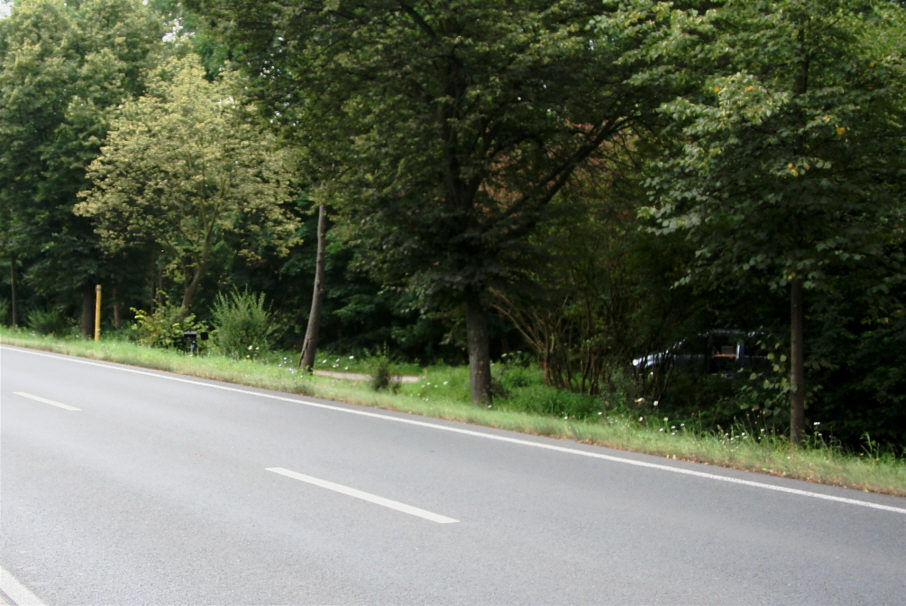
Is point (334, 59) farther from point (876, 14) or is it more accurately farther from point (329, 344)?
point (329, 344)

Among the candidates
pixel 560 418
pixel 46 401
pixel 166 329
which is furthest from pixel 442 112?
pixel 166 329

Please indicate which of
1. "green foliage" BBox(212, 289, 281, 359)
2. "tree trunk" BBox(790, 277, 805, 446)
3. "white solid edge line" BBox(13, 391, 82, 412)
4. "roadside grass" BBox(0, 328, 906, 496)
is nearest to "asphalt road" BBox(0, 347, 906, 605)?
"roadside grass" BBox(0, 328, 906, 496)

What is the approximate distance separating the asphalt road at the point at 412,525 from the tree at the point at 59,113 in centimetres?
2798

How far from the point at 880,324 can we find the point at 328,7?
1052cm

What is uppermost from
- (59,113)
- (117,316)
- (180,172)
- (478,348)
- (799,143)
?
(59,113)

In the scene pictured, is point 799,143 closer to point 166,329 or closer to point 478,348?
point 478,348

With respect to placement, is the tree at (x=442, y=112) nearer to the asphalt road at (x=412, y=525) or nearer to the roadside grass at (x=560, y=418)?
the roadside grass at (x=560, y=418)

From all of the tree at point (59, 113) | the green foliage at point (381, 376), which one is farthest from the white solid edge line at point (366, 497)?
the tree at point (59, 113)

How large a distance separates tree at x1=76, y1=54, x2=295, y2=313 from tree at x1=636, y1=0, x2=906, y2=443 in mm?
22061

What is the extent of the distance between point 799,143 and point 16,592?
9191 mm

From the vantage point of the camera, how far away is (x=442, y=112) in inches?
642

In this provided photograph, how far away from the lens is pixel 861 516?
6293 millimetres

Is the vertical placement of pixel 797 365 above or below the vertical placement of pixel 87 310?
below

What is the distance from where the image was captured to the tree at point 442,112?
49.8ft
